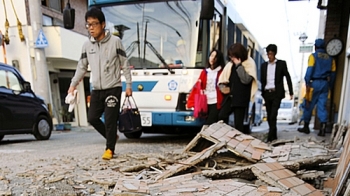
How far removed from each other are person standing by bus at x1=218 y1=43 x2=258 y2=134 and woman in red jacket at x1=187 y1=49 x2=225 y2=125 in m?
0.17

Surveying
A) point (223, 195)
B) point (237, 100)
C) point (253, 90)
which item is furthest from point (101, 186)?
point (253, 90)

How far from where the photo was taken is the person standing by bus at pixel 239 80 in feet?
13.0

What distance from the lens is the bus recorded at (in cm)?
450

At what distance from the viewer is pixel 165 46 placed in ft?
15.4

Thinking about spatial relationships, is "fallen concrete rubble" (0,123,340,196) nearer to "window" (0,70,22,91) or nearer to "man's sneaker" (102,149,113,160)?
"man's sneaker" (102,149,113,160)

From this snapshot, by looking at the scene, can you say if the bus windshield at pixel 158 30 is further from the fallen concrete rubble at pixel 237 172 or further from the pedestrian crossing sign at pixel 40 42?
the pedestrian crossing sign at pixel 40 42

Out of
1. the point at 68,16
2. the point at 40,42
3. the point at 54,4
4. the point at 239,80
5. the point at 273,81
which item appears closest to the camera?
the point at 239,80

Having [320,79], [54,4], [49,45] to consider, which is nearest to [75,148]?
[320,79]

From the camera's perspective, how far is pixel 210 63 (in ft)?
14.1

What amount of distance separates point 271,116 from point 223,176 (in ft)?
8.55

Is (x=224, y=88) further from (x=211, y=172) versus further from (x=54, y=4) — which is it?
(x=54, y=4)

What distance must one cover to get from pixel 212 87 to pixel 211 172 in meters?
2.07

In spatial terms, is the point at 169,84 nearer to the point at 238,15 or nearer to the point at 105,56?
the point at 105,56

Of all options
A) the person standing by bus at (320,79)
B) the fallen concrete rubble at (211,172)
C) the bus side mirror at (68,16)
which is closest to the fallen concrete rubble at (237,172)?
the fallen concrete rubble at (211,172)
